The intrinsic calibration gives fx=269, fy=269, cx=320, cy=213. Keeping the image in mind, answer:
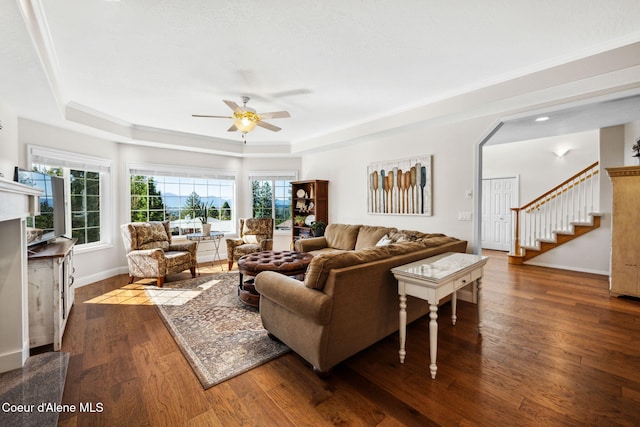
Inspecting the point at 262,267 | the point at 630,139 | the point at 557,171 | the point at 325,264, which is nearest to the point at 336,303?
the point at 325,264

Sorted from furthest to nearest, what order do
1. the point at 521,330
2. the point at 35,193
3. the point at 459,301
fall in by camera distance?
the point at 459,301 → the point at 521,330 → the point at 35,193

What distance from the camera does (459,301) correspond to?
3.61 m

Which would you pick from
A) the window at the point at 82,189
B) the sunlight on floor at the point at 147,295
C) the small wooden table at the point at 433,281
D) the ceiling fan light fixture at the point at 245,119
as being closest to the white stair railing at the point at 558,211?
the small wooden table at the point at 433,281

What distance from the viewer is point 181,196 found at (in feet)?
18.9

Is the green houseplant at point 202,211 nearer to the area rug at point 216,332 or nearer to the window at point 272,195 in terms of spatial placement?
the window at point 272,195

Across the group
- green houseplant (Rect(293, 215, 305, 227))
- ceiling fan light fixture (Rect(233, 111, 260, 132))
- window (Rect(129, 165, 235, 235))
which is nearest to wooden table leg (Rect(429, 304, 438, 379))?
ceiling fan light fixture (Rect(233, 111, 260, 132))

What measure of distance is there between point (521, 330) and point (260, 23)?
3.78 m

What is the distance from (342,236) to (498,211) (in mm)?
5033

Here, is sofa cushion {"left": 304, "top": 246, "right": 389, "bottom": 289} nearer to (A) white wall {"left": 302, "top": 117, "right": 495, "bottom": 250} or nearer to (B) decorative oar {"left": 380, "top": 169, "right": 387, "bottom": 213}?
(A) white wall {"left": 302, "top": 117, "right": 495, "bottom": 250}

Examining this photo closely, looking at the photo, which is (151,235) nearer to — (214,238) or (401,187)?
(214,238)

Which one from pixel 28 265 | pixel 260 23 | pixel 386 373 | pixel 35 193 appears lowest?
pixel 386 373

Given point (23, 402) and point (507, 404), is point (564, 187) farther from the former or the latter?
point (23, 402)

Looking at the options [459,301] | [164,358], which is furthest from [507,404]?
[164,358]

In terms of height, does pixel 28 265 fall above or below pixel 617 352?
above
